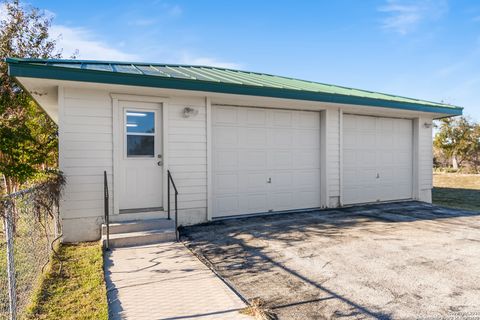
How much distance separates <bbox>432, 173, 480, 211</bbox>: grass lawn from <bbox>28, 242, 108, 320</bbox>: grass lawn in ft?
32.2

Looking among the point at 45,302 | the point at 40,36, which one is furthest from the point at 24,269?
the point at 40,36

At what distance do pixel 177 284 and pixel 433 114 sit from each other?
31.5 ft

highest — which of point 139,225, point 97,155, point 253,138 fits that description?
point 253,138

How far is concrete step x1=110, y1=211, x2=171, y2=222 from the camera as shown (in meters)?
5.64

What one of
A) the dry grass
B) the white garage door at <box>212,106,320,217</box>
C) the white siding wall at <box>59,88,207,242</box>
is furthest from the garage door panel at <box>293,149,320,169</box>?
the dry grass

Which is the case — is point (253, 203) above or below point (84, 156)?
below

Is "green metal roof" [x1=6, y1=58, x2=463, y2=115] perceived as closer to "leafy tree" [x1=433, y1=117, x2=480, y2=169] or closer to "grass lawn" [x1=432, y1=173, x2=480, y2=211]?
"grass lawn" [x1=432, y1=173, x2=480, y2=211]

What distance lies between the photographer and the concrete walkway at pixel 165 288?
111 inches

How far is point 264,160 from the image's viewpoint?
749cm

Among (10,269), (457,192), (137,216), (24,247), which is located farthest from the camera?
(457,192)

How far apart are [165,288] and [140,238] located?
1.96m

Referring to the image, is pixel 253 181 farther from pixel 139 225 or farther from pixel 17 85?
pixel 17 85

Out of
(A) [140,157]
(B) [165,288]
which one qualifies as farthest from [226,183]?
(B) [165,288]

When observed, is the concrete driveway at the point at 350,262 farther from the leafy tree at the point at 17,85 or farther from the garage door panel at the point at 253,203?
the leafy tree at the point at 17,85
